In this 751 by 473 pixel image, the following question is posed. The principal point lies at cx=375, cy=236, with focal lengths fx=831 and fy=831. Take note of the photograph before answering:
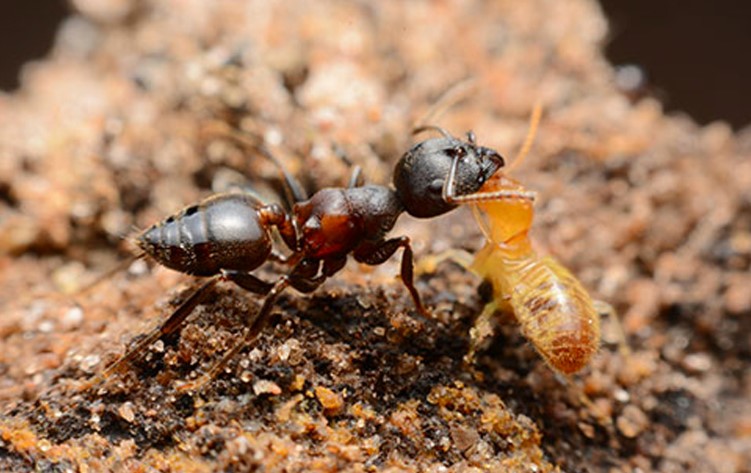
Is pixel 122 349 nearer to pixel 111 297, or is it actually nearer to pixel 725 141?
pixel 111 297

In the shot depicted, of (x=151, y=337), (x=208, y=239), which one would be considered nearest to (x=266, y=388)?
(x=151, y=337)

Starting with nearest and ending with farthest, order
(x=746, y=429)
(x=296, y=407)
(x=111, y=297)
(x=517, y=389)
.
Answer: (x=296, y=407) < (x=517, y=389) < (x=111, y=297) < (x=746, y=429)

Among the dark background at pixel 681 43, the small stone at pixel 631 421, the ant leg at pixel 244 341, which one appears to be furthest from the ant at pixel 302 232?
the dark background at pixel 681 43

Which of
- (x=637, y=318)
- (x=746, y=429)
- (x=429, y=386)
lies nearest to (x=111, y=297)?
(x=429, y=386)

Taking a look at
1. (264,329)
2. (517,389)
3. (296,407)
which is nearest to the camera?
(296,407)

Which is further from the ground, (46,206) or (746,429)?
(746,429)

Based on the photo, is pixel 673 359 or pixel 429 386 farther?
pixel 673 359

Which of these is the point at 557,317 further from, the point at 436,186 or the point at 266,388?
the point at 266,388

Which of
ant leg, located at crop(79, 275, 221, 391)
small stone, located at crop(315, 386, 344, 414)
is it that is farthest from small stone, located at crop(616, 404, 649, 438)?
ant leg, located at crop(79, 275, 221, 391)
